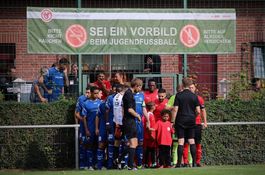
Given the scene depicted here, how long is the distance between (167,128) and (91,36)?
3371 millimetres

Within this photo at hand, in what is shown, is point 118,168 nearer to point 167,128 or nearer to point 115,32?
point 167,128

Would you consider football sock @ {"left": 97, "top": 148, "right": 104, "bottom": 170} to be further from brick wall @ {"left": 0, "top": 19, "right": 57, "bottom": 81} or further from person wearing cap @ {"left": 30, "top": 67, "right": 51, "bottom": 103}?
brick wall @ {"left": 0, "top": 19, "right": 57, "bottom": 81}

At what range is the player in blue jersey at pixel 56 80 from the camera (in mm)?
21203

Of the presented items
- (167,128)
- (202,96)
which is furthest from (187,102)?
(202,96)

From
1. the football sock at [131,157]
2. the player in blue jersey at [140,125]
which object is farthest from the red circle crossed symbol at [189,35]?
the football sock at [131,157]

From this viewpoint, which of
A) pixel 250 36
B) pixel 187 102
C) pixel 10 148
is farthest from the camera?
pixel 250 36

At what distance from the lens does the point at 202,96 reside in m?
22.0

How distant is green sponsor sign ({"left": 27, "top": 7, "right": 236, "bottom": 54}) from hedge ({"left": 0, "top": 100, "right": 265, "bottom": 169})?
61.1 inches

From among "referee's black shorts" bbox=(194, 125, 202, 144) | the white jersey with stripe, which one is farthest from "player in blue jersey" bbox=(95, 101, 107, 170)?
"referee's black shorts" bbox=(194, 125, 202, 144)

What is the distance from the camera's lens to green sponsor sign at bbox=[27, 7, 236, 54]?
21.3 meters

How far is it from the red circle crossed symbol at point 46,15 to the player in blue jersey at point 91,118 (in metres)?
2.45

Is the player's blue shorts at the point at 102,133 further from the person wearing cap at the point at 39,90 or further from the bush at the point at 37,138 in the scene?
the person wearing cap at the point at 39,90

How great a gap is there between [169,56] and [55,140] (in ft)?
12.5

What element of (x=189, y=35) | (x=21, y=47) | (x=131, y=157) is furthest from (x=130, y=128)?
(x=21, y=47)
